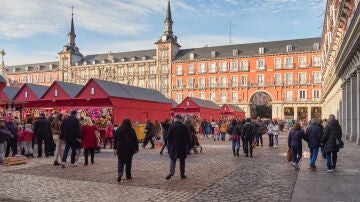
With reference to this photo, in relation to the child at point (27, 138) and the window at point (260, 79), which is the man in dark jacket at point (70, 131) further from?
the window at point (260, 79)

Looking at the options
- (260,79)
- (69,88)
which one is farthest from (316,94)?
(69,88)

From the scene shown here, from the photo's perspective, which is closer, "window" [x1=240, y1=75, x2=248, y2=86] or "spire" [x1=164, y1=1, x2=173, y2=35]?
"window" [x1=240, y1=75, x2=248, y2=86]

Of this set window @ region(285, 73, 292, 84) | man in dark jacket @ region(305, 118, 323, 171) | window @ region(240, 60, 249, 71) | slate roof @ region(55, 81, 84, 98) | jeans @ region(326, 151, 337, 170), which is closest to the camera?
jeans @ region(326, 151, 337, 170)

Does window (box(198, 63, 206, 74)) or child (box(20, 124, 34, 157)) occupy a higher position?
window (box(198, 63, 206, 74))

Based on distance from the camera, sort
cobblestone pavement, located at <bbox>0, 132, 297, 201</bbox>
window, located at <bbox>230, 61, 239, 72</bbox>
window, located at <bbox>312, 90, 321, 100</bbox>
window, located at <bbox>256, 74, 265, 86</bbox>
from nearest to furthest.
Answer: cobblestone pavement, located at <bbox>0, 132, 297, 201</bbox>
window, located at <bbox>312, 90, 321, 100</bbox>
window, located at <bbox>256, 74, 265, 86</bbox>
window, located at <bbox>230, 61, 239, 72</bbox>

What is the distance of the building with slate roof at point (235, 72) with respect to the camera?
196 ft

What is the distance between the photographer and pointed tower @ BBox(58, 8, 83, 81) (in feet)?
267

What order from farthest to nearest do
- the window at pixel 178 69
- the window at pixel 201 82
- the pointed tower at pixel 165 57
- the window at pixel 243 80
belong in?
the pointed tower at pixel 165 57 → the window at pixel 178 69 → the window at pixel 201 82 → the window at pixel 243 80

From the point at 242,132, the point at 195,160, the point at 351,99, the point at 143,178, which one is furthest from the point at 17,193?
the point at 351,99

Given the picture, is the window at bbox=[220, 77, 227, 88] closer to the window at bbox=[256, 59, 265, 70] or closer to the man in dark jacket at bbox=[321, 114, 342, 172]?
the window at bbox=[256, 59, 265, 70]

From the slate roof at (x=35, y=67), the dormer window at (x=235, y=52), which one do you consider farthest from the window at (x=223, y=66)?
the slate roof at (x=35, y=67)

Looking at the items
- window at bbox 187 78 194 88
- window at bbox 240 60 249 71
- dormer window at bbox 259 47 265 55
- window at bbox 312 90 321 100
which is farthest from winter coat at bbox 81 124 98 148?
window at bbox 187 78 194 88

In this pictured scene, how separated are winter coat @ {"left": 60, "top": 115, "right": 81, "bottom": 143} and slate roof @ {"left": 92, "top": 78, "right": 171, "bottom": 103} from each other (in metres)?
10.4

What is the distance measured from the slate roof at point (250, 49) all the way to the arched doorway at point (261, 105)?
749cm
